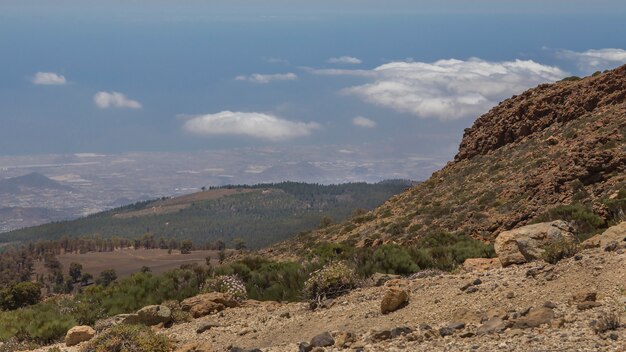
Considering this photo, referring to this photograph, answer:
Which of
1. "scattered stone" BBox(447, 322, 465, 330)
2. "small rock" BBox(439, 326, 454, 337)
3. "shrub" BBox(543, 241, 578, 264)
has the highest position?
"shrub" BBox(543, 241, 578, 264)

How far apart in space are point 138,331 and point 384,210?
1400 inches

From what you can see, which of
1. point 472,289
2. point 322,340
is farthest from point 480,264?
point 322,340

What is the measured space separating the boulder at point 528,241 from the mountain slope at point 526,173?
3.73 m

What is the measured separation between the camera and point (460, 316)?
Result: 39.7 feet

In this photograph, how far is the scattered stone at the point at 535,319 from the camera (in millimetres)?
10703

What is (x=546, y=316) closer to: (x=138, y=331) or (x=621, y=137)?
(x=138, y=331)

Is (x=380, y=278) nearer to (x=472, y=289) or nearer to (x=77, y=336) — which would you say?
(x=472, y=289)

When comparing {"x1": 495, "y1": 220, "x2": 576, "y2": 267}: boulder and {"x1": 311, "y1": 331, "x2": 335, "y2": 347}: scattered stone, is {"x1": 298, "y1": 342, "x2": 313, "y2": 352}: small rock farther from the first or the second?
{"x1": 495, "y1": 220, "x2": 576, "y2": 267}: boulder

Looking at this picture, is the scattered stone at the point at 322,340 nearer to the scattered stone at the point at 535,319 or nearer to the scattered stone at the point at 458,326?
the scattered stone at the point at 458,326

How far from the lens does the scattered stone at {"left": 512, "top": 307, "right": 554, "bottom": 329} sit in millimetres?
10703

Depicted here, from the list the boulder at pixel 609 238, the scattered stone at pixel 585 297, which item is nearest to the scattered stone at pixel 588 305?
the scattered stone at pixel 585 297

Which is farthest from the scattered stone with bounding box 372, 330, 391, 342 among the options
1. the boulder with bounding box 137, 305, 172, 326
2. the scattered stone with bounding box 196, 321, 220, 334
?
the boulder with bounding box 137, 305, 172, 326

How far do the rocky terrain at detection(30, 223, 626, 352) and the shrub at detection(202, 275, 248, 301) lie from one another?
1.39m

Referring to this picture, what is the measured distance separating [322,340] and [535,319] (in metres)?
3.79
